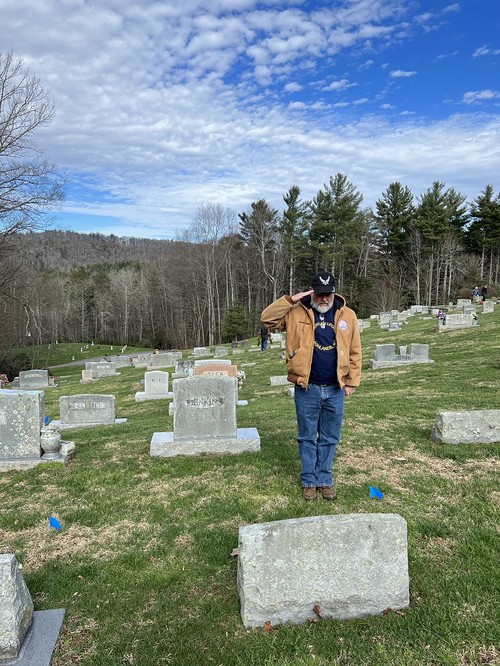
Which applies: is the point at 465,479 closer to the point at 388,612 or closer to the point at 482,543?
the point at 482,543

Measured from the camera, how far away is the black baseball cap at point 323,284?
3.84 meters

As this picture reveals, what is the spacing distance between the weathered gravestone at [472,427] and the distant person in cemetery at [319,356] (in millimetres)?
2376

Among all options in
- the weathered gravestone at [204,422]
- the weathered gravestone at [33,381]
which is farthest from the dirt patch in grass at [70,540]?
the weathered gravestone at [33,381]

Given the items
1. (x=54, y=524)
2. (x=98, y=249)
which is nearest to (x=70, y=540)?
(x=54, y=524)

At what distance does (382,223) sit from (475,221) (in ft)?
35.2

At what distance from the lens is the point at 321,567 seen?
A: 8.71ft

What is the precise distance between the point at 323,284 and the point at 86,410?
325 inches

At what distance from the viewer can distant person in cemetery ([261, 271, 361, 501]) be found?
13.0 ft

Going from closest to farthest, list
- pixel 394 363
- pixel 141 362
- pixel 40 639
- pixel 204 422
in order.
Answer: pixel 40 639 < pixel 204 422 < pixel 394 363 < pixel 141 362

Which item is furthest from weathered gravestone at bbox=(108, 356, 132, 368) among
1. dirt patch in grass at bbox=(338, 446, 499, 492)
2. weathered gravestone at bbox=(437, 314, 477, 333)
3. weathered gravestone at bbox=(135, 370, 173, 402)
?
dirt patch in grass at bbox=(338, 446, 499, 492)

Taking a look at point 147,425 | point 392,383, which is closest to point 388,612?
point 147,425

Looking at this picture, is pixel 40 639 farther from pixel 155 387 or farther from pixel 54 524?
pixel 155 387

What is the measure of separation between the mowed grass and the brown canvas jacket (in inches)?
49.2

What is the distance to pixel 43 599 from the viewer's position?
3078mm
